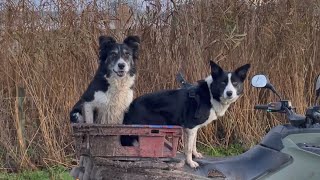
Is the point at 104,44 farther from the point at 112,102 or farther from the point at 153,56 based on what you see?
the point at 153,56

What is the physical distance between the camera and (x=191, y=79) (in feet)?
23.5

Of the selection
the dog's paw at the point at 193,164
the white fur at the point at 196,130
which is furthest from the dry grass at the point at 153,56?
the dog's paw at the point at 193,164

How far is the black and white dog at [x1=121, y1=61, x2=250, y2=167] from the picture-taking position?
441 centimetres

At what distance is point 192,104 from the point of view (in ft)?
14.4

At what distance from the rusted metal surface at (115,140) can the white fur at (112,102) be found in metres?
1.37

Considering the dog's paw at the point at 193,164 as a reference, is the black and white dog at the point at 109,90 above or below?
above

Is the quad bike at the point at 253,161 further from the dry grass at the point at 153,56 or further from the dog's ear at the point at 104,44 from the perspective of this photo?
the dry grass at the point at 153,56

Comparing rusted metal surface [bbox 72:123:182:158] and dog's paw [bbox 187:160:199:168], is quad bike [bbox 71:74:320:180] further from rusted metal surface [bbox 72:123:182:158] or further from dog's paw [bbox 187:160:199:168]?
dog's paw [bbox 187:160:199:168]

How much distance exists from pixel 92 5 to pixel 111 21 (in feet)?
1.00

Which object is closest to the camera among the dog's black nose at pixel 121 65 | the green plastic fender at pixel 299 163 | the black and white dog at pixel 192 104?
the green plastic fender at pixel 299 163

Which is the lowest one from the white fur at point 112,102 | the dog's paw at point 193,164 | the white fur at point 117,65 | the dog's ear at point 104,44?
the dog's paw at point 193,164

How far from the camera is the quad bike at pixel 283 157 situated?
288cm

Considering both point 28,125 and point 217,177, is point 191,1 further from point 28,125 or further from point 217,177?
point 217,177

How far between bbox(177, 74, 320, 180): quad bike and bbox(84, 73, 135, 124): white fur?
146cm
